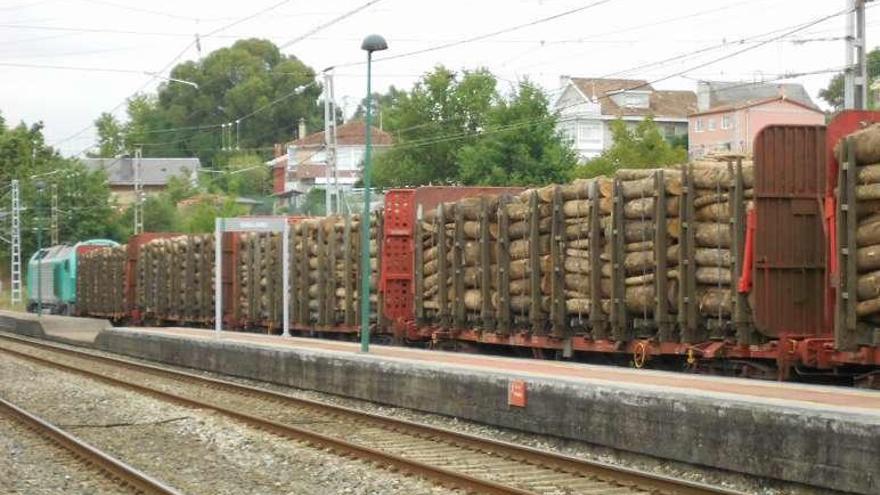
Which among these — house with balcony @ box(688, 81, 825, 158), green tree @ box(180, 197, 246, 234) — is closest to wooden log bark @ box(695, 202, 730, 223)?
green tree @ box(180, 197, 246, 234)

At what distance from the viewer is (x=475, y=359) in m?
19.8

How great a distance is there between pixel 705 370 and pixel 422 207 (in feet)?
28.5

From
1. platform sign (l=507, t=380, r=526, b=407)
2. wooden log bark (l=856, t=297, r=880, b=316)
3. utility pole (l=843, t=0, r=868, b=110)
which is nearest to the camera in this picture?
wooden log bark (l=856, t=297, r=880, b=316)

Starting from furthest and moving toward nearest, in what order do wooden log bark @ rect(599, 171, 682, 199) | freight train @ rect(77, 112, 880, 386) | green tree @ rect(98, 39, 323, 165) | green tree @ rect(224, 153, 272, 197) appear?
green tree @ rect(98, 39, 323, 165) < green tree @ rect(224, 153, 272, 197) < wooden log bark @ rect(599, 171, 682, 199) < freight train @ rect(77, 112, 880, 386)

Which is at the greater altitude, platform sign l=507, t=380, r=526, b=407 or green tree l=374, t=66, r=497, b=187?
green tree l=374, t=66, r=497, b=187

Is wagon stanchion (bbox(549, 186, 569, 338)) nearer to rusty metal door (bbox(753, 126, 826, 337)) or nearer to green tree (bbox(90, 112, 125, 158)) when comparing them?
rusty metal door (bbox(753, 126, 826, 337))

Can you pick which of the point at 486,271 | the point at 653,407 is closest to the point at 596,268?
the point at 486,271

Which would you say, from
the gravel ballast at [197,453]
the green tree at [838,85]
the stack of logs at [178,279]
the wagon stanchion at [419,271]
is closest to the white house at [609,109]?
the green tree at [838,85]

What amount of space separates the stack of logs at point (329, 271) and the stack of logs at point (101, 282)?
18.4 metres

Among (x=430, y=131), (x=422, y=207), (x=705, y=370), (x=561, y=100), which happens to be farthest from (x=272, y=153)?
(x=705, y=370)

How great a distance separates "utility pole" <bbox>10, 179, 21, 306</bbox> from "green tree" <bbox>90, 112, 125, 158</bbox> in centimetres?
7529

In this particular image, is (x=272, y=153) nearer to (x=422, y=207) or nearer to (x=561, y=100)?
(x=561, y=100)

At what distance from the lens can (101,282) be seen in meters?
50.9

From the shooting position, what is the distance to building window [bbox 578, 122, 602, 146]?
94.6m
